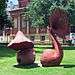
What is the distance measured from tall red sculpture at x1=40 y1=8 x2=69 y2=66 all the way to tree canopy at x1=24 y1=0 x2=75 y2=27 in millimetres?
23352

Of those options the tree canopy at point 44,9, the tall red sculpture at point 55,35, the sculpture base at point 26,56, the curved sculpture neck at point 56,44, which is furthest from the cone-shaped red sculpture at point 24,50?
the tree canopy at point 44,9

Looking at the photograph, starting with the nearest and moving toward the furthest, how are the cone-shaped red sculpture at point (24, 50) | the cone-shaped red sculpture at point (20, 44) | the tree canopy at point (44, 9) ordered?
the cone-shaped red sculpture at point (20, 44), the cone-shaped red sculpture at point (24, 50), the tree canopy at point (44, 9)

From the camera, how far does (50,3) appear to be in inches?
1656

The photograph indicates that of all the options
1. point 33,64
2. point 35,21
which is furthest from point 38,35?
point 33,64

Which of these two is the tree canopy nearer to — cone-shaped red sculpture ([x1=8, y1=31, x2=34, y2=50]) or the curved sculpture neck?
cone-shaped red sculpture ([x1=8, y1=31, x2=34, y2=50])

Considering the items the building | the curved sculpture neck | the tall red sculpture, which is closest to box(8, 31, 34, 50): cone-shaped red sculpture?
the tall red sculpture

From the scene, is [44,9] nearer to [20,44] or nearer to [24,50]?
[24,50]

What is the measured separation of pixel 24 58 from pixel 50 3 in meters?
25.1

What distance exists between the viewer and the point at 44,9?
41.9 meters

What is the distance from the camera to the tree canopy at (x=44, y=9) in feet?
136

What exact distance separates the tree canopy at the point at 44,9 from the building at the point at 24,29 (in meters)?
12.2

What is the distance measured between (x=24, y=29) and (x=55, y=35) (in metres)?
43.3

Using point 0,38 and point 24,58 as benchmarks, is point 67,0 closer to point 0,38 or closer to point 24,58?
point 0,38

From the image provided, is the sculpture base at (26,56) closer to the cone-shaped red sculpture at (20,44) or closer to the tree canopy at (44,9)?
the cone-shaped red sculpture at (20,44)
